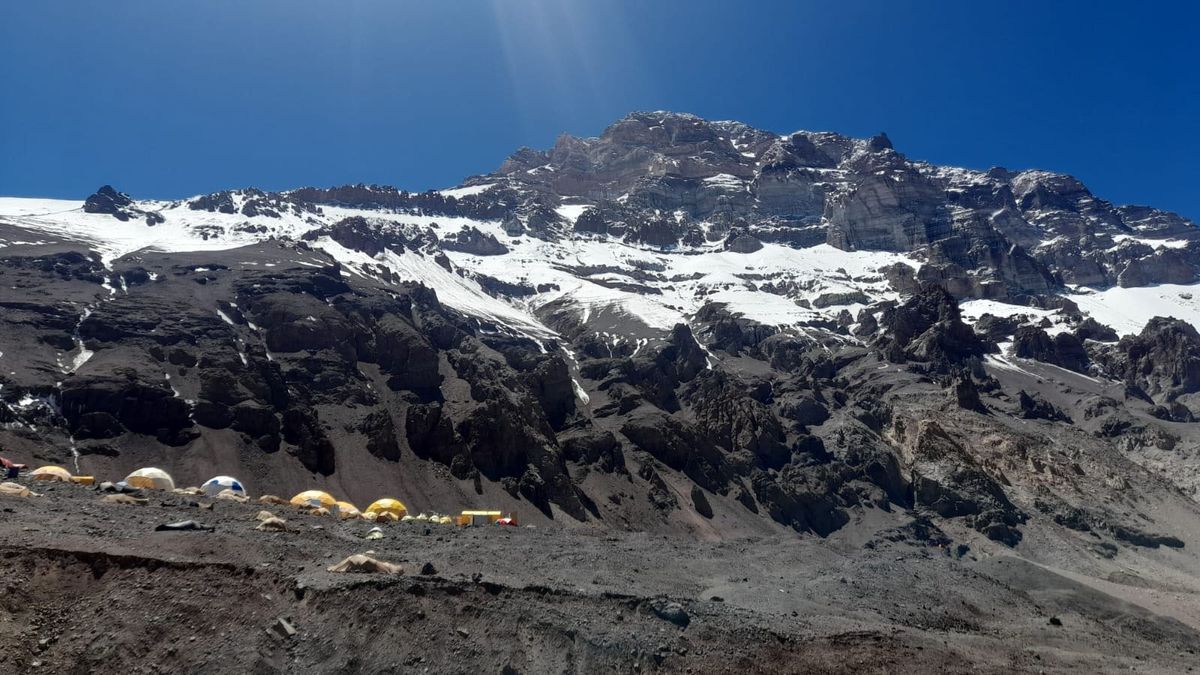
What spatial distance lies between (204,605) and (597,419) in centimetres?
9080

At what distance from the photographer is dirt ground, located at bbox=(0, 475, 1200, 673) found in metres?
21.6

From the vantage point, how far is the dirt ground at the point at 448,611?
2156 cm

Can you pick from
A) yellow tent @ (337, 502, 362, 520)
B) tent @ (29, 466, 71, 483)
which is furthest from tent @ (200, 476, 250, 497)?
tent @ (29, 466, 71, 483)

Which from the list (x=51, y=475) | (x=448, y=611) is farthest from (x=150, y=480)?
(x=448, y=611)

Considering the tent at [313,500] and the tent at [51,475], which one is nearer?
the tent at [51,475]

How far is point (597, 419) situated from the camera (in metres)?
112

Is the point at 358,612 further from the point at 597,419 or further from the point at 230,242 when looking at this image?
the point at 230,242

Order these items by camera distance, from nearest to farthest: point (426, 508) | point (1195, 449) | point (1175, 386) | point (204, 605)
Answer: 1. point (204, 605)
2. point (426, 508)
3. point (1195, 449)
4. point (1175, 386)

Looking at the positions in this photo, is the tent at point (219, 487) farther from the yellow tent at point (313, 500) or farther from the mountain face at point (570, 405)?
the mountain face at point (570, 405)

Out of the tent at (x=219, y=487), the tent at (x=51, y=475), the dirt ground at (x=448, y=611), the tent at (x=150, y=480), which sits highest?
the tent at (x=51, y=475)

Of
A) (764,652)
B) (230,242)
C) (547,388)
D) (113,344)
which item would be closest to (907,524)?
(547,388)

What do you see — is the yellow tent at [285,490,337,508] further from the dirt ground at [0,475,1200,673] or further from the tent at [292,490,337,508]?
the dirt ground at [0,475,1200,673]

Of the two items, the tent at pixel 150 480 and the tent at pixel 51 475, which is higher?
the tent at pixel 51 475

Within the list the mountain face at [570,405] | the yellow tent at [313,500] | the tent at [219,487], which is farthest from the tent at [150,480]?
the mountain face at [570,405]
